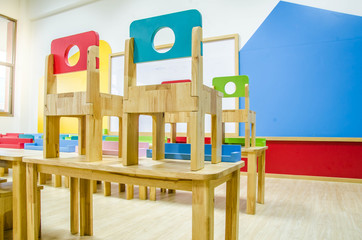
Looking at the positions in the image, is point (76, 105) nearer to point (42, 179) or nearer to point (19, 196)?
point (19, 196)

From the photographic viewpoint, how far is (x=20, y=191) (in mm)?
1357

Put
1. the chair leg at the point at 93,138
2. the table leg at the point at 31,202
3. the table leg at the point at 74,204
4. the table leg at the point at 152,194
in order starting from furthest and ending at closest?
1. the table leg at the point at 152,194
2. the table leg at the point at 74,204
3. the table leg at the point at 31,202
4. the chair leg at the point at 93,138

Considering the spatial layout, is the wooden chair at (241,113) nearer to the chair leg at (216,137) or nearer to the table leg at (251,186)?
the table leg at (251,186)

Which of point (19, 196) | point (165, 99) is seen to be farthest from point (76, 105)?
point (19, 196)

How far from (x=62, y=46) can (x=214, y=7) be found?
3237 millimetres

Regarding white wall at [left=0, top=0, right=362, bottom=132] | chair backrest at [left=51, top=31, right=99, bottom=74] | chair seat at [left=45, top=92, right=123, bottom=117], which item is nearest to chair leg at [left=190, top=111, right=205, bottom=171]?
chair seat at [left=45, top=92, right=123, bottom=117]

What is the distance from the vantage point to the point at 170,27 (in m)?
1.03

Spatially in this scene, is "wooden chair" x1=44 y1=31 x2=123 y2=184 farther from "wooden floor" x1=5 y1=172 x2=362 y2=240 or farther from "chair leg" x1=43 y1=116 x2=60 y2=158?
"wooden floor" x1=5 y1=172 x2=362 y2=240

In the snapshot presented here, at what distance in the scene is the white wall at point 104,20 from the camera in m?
3.76

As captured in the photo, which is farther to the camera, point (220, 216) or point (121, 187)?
point (121, 187)

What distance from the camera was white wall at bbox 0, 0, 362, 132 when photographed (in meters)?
3.76

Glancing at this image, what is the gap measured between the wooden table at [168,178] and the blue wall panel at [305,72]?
8.50ft

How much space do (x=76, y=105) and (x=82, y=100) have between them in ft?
Answer: 0.15

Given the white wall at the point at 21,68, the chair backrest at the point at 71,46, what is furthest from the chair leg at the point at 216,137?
the white wall at the point at 21,68
